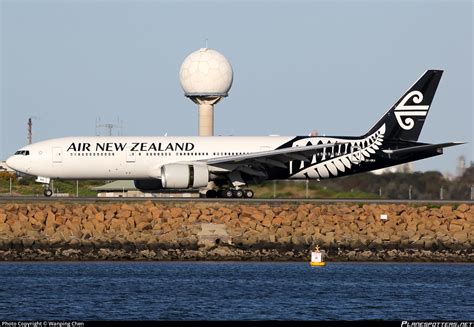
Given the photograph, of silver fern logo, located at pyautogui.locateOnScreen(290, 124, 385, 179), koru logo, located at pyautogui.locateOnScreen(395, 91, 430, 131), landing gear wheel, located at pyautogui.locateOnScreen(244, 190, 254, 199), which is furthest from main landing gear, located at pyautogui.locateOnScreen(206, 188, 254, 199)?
koru logo, located at pyautogui.locateOnScreen(395, 91, 430, 131)

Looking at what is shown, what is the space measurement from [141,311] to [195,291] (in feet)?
13.7

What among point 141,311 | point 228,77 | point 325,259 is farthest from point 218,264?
point 228,77

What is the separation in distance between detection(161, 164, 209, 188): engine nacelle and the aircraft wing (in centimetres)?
83

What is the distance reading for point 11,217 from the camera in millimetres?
50562

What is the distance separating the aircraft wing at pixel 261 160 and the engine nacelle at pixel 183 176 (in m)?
0.83

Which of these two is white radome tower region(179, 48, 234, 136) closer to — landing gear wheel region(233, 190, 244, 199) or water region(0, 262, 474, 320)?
landing gear wheel region(233, 190, 244, 199)

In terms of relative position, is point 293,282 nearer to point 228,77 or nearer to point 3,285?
point 3,285

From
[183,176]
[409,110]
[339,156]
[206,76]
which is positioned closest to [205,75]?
[206,76]

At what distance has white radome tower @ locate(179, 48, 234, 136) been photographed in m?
86.4

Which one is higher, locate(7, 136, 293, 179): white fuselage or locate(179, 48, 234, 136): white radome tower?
locate(179, 48, 234, 136): white radome tower

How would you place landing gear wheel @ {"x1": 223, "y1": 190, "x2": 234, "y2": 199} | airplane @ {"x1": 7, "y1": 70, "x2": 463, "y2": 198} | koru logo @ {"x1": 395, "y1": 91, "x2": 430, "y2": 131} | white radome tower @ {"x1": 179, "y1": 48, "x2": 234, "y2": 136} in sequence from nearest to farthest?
airplane @ {"x1": 7, "y1": 70, "x2": 463, "y2": 198}
landing gear wheel @ {"x1": 223, "y1": 190, "x2": 234, "y2": 199}
koru logo @ {"x1": 395, "y1": 91, "x2": 430, "y2": 131}
white radome tower @ {"x1": 179, "y1": 48, "x2": 234, "y2": 136}

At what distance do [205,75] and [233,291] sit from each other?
161ft

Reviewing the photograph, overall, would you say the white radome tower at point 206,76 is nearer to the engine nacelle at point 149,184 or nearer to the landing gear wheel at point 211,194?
the engine nacelle at point 149,184

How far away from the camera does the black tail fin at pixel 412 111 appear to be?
210 ft
